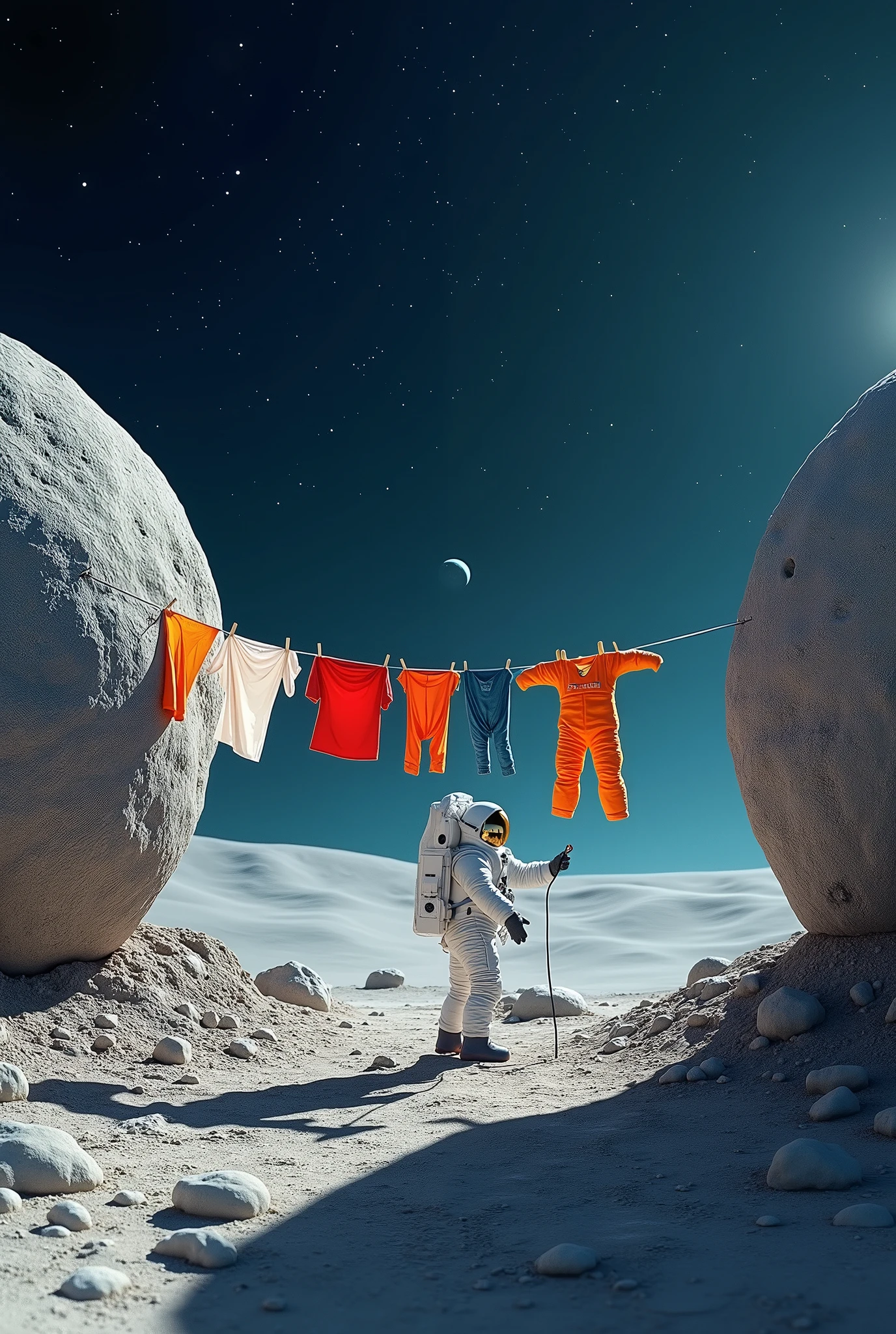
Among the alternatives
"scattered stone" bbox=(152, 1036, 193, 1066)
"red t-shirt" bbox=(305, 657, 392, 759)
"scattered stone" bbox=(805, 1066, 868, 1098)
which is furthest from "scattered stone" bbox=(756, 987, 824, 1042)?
"red t-shirt" bbox=(305, 657, 392, 759)

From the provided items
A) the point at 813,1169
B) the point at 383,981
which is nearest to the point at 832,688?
the point at 813,1169

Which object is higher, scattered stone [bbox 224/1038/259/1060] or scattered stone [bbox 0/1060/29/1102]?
scattered stone [bbox 224/1038/259/1060]

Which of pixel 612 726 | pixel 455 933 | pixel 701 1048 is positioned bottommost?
pixel 701 1048

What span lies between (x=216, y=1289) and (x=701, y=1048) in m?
4.12

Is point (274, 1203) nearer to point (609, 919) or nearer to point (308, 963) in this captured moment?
point (308, 963)

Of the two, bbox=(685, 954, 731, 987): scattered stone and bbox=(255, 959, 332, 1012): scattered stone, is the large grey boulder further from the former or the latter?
bbox=(685, 954, 731, 987): scattered stone

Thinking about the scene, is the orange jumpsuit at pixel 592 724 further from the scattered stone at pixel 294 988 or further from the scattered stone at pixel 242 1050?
the scattered stone at pixel 294 988

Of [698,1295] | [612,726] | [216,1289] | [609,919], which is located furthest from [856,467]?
[609,919]

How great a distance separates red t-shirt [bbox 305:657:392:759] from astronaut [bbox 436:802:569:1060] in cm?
138

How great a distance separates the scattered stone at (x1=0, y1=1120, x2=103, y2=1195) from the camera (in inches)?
141

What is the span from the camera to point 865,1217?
9.87 feet

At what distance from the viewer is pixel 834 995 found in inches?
230

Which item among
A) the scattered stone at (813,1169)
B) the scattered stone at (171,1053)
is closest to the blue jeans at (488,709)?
the scattered stone at (171,1053)

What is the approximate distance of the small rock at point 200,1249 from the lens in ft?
9.77
